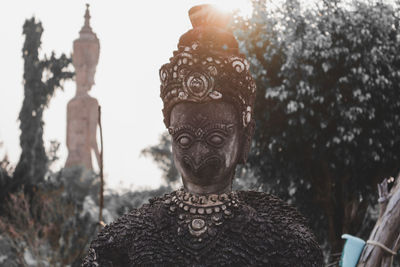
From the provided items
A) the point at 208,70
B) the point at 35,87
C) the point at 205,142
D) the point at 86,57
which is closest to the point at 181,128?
the point at 205,142

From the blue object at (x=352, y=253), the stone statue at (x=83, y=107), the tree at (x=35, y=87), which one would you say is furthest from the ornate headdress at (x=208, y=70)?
the stone statue at (x=83, y=107)

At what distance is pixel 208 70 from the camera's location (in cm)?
331

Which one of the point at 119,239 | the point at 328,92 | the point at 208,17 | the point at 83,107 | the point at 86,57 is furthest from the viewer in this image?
the point at 86,57

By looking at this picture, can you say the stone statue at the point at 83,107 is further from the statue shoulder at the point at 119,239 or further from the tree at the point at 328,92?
the statue shoulder at the point at 119,239

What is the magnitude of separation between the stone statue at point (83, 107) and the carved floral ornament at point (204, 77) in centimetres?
2953

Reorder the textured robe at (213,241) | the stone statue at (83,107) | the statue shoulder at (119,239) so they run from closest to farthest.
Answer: the textured robe at (213,241) → the statue shoulder at (119,239) → the stone statue at (83,107)

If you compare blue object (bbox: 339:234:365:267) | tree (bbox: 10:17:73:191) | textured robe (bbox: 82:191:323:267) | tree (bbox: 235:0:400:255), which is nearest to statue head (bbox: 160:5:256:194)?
textured robe (bbox: 82:191:323:267)

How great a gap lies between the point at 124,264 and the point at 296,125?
8575mm

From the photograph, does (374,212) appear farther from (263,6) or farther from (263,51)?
(263,6)

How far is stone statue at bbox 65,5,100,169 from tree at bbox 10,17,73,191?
4311 mm

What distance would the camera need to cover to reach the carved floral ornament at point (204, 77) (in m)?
3.30

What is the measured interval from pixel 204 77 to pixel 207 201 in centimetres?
82

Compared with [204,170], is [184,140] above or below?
above

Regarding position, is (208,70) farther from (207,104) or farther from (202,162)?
(202,162)
